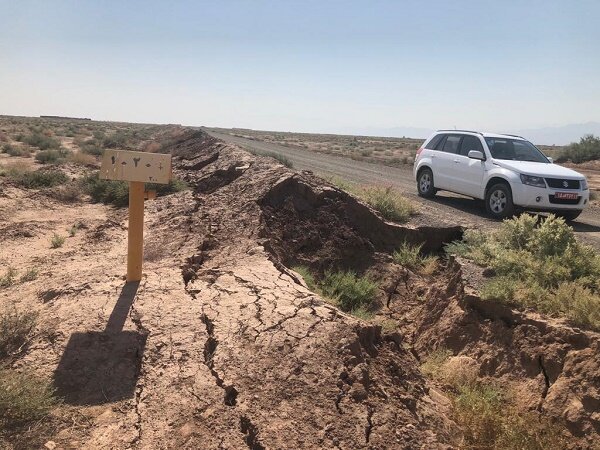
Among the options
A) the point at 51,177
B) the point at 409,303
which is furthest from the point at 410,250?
the point at 51,177

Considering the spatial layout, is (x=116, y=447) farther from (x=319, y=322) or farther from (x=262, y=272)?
(x=262, y=272)

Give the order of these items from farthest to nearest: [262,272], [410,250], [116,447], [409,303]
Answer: [410,250]
[409,303]
[262,272]
[116,447]

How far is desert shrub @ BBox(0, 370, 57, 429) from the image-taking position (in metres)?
3.69

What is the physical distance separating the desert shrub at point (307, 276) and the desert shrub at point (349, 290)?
0.60 ft

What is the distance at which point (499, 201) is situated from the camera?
11.4 metres

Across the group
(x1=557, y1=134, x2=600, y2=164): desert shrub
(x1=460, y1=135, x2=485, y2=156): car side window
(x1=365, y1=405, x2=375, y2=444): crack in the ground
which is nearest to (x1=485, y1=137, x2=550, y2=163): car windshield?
(x1=460, y1=135, x2=485, y2=156): car side window

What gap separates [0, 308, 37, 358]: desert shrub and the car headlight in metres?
9.32

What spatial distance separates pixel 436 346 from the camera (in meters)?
6.18

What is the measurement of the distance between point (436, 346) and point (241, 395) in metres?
2.85

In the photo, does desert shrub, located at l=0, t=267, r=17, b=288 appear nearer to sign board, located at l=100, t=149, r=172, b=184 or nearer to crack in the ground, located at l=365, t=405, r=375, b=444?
sign board, located at l=100, t=149, r=172, b=184

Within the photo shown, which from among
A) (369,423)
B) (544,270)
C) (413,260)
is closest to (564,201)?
(413,260)

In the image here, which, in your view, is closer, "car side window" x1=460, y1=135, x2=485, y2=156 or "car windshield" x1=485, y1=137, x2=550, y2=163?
"car windshield" x1=485, y1=137, x2=550, y2=163

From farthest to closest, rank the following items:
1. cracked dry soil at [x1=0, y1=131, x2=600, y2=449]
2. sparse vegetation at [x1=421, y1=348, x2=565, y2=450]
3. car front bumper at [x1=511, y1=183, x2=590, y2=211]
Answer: car front bumper at [x1=511, y1=183, x2=590, y2=211] → sparse vegetation at [x1=421, y1=348, x2=565, y2=450] → cracked dry soil at [x1=0, y1=131, x2=600, y2=449]

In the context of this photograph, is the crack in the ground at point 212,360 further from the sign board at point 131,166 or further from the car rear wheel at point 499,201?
the car rear wheel at point 499,201
